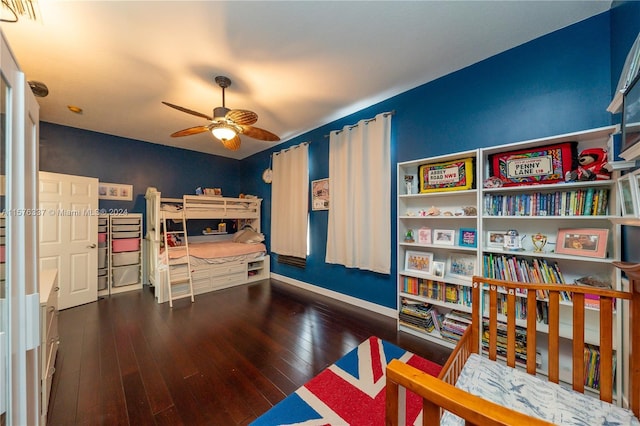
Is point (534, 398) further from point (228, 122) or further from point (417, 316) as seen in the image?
point (228, 122)

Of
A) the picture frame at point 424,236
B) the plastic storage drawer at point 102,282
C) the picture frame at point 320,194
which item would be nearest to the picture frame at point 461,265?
the picture frame at point 424,236

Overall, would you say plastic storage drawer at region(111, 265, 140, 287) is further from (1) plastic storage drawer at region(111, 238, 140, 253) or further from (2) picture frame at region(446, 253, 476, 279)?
(2) picture frame at region(446, 253, 476, 279)

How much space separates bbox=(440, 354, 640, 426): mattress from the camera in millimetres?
931

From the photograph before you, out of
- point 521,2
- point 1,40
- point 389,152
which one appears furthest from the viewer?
point 389,152

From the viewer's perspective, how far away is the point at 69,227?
3.10 m

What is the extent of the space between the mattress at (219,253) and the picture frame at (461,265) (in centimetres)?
320

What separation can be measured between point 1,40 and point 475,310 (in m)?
2.24

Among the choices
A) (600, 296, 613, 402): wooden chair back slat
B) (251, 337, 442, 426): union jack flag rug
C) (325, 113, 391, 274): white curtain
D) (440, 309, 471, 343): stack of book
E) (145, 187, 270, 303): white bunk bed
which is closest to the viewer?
(600, 296, 613, 402): wooden chair back slat

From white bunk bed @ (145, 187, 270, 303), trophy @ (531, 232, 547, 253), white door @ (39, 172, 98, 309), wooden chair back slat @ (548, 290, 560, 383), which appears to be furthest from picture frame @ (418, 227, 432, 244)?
white door @ (39, 172, 98, 309)

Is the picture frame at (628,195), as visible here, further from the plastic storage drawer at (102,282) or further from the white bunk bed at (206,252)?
the plastic storage drawer at (102,282)

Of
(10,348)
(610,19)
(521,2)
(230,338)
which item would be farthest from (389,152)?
(10,348)

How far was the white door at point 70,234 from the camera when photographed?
2922mm

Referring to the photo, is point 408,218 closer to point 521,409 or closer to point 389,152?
point 389,152

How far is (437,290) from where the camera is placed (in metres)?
2.29
